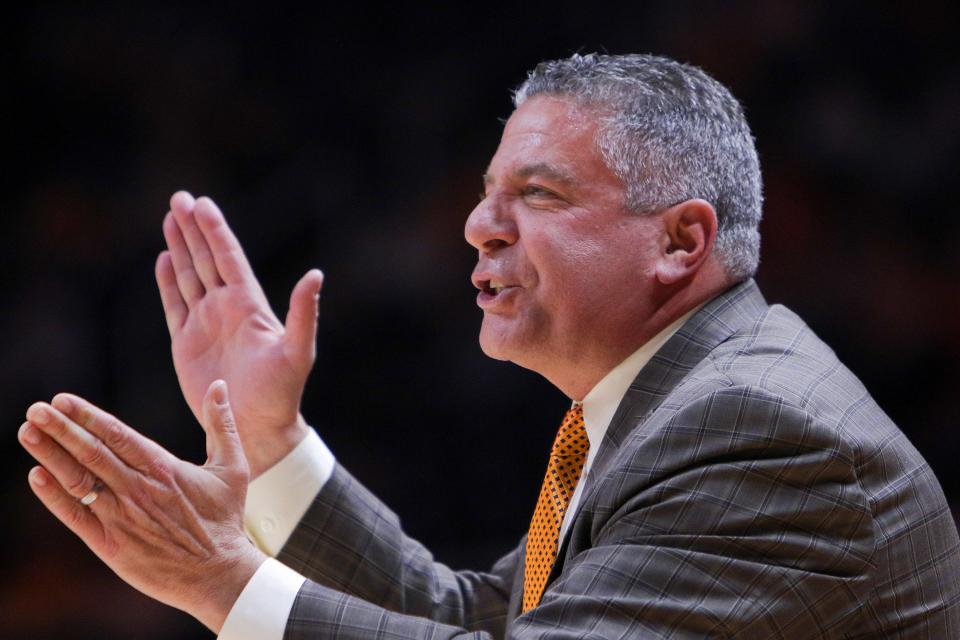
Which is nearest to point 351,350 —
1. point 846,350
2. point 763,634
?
point 846,350

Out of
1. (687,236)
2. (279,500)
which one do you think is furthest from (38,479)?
(687,236)

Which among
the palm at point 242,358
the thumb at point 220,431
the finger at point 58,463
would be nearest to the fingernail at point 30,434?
the finger at point 58,463

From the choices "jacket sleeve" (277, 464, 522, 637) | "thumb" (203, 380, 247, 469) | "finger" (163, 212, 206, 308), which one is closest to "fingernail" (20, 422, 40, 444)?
"thumb" (203, 380, 247, 469)

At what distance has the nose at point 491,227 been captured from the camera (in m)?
1.84

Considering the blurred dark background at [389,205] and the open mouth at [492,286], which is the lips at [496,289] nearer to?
the open mouth at [492,286]

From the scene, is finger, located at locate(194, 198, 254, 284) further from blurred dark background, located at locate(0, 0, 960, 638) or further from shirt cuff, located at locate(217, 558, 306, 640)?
blurred dark background, located at locate(0, 0, 960, 638)

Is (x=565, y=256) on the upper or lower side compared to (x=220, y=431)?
upper

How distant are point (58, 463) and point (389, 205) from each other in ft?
8.14

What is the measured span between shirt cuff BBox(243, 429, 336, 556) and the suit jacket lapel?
23.4 inches

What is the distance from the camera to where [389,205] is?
382 centimetres

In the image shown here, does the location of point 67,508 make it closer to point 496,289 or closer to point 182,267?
point 496,289

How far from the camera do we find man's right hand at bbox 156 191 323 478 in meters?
2.08

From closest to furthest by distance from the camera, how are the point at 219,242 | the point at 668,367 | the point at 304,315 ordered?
the point at 668,367 → the point at 304,315 → the point at 219,242

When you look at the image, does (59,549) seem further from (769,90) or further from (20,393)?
(769,90)
